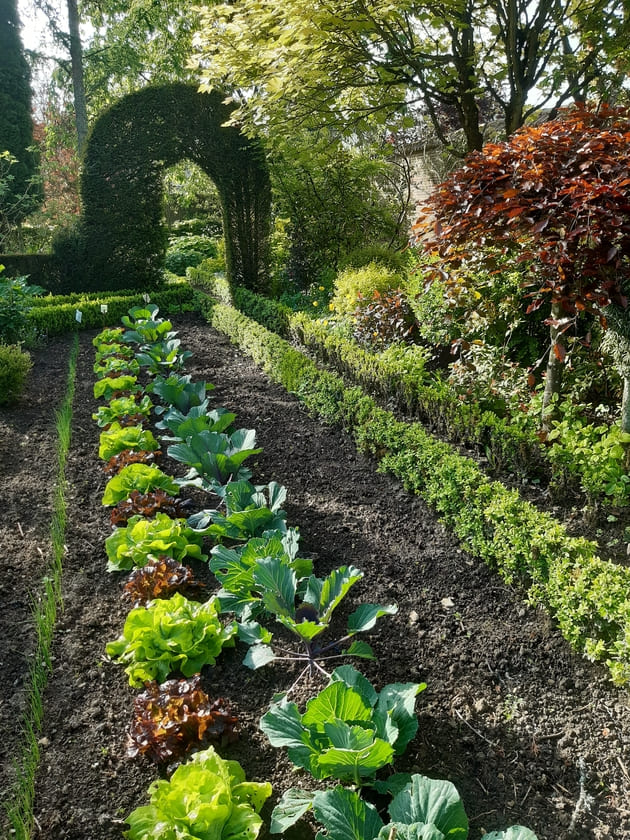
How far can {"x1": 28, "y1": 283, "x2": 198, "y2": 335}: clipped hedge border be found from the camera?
9.16m

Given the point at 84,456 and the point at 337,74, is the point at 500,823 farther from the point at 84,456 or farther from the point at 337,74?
the point at 337,74

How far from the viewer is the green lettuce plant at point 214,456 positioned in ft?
12.3

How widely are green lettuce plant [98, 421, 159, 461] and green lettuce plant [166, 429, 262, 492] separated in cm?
76

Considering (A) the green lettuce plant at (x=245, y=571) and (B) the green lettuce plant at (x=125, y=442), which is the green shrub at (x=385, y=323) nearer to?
(B) the green lettuce plant at (x=125, y=442)

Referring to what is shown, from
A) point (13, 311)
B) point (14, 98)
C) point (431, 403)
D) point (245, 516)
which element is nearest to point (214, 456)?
point (245, 516)

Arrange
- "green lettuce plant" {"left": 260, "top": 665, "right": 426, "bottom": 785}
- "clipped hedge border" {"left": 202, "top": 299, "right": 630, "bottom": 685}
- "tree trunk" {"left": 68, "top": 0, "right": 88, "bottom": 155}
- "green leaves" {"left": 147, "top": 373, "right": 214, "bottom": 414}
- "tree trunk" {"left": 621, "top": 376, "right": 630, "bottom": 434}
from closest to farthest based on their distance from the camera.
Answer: "green lettuce plant" {"left": 260, "top": 665, "right": 426, "bottom": 785}
"clipped hedge border" {"left": 202, "top": 299, "right": 630, "bottom": 685}
"tree trunk" {"left": 621, "top": 376, "right": 630, "bottom": 434}
"green leaves" {"left": 147, "top": 373, "right": 214, "bottom": 414}
"tree trunk" {"left": 68, "top": 0, "right": 88, "bottom": 155}

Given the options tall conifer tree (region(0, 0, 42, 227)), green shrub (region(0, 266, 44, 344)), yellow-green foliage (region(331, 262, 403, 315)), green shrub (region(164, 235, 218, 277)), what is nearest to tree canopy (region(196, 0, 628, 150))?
yellow-green foliage (region(331, 262, 403, 315))

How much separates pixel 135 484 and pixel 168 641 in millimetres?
1519

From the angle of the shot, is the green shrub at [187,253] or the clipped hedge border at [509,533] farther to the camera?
the green shrub at [187,253]

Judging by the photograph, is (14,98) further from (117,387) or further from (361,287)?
(117,387)

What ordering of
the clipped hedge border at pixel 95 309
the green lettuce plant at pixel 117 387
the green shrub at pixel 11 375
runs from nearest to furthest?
the green lettuce plant at pixel 117 387, the green shrub at pixel 11 375, the clipped hedge border at pixel 95 309

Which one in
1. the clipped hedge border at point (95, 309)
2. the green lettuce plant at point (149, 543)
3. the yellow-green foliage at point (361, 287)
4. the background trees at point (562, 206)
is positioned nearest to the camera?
the background trees at point (562, 206)

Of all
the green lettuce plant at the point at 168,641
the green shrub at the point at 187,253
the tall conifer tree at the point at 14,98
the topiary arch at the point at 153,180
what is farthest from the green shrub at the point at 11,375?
the tall conifer tree at the point at 14,98

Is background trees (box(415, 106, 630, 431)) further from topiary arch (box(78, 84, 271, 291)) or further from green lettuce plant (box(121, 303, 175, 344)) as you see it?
topiary arch (box(78, 84, 271, 291))
